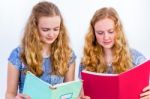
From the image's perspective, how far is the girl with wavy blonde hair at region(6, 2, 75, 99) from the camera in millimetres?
1391

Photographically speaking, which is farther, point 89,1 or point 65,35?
point 89,1

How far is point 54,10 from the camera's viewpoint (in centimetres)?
142

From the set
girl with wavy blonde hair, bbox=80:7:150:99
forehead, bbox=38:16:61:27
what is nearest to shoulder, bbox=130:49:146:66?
girl with wavy blonde hair, bbox=80:7:150:99

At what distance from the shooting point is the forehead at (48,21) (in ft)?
4.48

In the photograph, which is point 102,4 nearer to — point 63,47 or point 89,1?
point 89,1

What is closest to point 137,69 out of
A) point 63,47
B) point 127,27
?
point 63,47

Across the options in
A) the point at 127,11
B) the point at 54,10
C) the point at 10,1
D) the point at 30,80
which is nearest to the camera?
the point at 30,80

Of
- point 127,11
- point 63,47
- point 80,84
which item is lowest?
point 80,84

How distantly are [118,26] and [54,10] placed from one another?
1.02ft

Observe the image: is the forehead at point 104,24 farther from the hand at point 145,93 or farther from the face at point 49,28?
the hand at point 145,93

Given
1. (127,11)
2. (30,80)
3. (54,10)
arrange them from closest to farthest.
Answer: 1. (30,80)
2. (54,10)
3. (127,11)

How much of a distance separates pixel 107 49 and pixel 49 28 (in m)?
0.32

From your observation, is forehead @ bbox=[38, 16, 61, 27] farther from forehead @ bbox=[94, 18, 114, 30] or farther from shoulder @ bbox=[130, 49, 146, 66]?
shoulder @ bbox=[130, 49, 146, 66]

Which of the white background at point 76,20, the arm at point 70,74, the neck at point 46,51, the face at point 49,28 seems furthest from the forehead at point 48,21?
the white background at point 76,20
